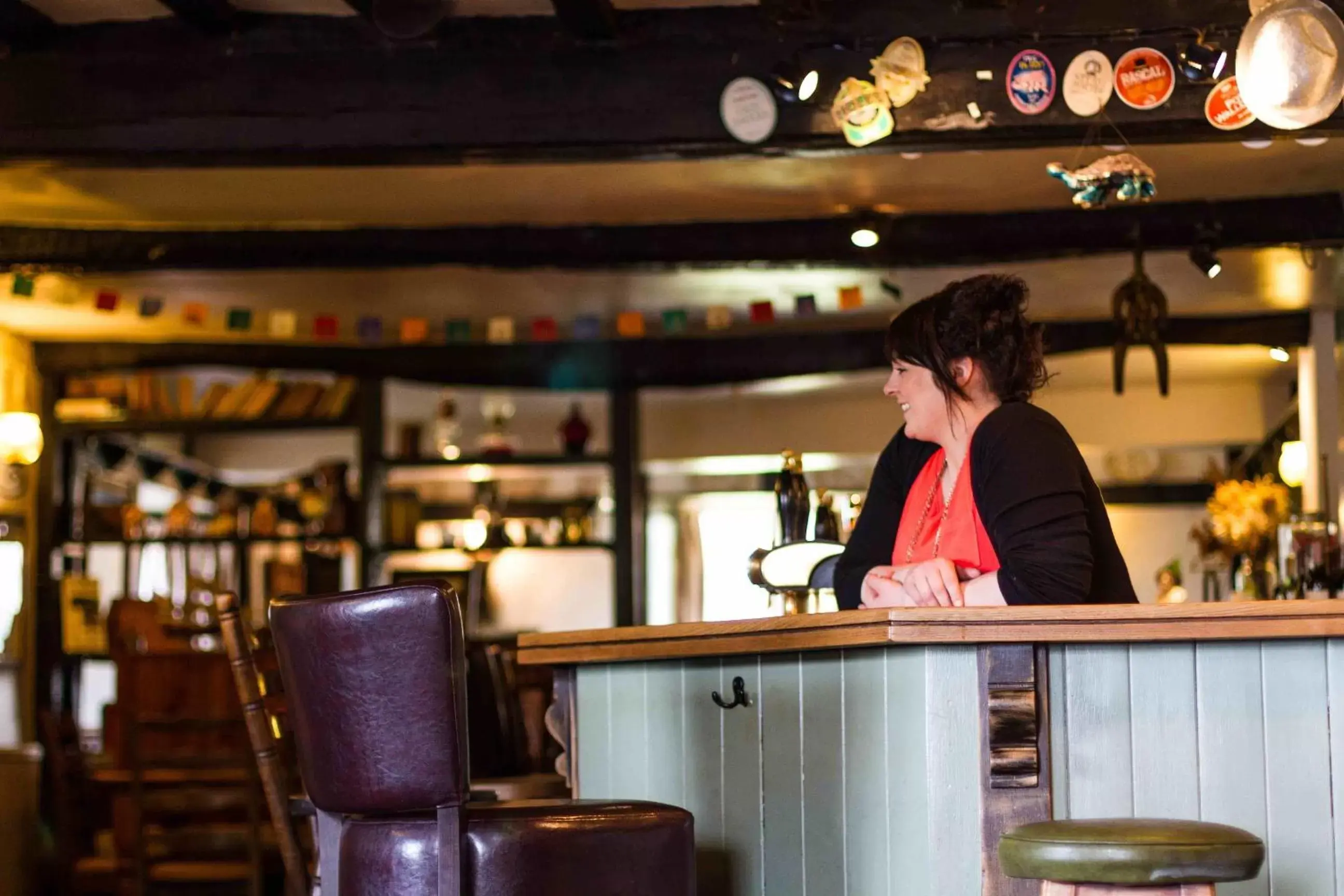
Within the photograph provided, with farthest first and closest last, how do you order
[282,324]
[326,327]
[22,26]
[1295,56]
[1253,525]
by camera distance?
[326,327], [282,324], [1253,525], [22,26], [1295,56]

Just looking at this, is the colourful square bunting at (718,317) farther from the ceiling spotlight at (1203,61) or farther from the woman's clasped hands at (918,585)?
the woman's clasped hands at (918,585)

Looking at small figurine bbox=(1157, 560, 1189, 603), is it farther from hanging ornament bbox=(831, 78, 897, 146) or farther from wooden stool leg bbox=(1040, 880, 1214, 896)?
wooden stool leg bbox=(1040, 880, 1214, 896)

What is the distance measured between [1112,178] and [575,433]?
4.60 metres

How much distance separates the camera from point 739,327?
8.24m

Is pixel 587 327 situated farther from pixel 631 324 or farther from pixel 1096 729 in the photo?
pixel 1096 729

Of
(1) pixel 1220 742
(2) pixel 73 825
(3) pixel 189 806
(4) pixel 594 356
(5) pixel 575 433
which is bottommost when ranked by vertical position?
(2) pixel 73 825

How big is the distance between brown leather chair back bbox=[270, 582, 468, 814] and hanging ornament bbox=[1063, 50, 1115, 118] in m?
2.81

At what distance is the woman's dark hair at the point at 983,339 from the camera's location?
268 centimetres

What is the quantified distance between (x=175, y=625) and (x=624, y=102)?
12.8 ft

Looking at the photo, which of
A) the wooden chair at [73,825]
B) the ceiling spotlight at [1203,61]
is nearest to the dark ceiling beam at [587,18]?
the ceiling spotlight at [1203,61]

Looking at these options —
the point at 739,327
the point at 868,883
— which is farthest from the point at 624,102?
the point at 739,327

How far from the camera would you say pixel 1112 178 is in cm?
432

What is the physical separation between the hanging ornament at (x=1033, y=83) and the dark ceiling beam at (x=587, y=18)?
1.11m

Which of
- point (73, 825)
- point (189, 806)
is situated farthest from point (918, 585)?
point (73, 825)
